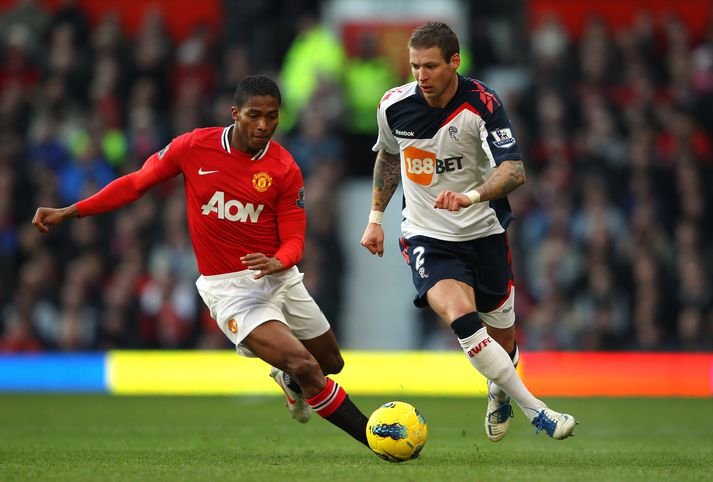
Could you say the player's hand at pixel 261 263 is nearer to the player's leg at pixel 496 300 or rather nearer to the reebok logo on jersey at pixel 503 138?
the player's leg at pixel 496 300

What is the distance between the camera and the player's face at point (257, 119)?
26.5ft

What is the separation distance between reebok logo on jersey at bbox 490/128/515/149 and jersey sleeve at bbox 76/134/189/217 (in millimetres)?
1955

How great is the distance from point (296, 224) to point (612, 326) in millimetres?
8220

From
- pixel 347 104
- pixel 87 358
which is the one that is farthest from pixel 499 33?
pixel 87 358

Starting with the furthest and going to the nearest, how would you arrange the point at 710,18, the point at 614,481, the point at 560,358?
the point at 710,18, the point at 560,358, the point at 614,481

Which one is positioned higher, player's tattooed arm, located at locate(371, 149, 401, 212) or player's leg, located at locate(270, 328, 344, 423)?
player's tattooed arm, located at locate(371, 149, 401, 212)

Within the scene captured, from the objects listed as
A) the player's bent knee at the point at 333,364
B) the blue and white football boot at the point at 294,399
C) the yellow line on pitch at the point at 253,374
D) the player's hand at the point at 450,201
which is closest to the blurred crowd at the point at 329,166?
the yellow line on pitch at the point at 253,374

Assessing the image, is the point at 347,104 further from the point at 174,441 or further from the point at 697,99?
the point at 174,441

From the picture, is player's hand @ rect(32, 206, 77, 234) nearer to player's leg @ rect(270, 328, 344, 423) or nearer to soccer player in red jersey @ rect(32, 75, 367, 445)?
soccer player in red jersey @ rect(32, 75, 367, 445)

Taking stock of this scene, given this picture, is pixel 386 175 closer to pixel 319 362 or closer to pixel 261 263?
pixel 319 362

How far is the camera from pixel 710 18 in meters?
19.1

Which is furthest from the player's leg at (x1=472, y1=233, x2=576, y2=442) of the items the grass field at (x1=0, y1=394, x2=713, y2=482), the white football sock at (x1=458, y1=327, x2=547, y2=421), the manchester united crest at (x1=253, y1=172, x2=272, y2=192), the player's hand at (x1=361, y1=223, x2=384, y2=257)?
the manchester united crest at (x1=253, y1=172, x2=272, y2=192)

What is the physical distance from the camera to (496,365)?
7.89m

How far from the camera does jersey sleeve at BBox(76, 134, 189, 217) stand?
820 cm
